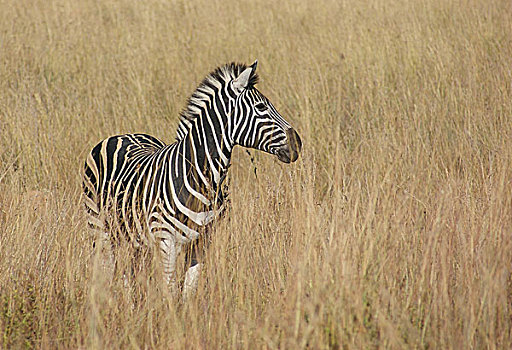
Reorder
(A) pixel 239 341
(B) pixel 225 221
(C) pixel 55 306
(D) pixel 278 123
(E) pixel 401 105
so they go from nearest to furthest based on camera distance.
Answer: (A) pixel 239 341 → (C) pixel 55 306 → (D) pixel 278 123 → (B) pixel 225 221 → (E) pixel 401 105

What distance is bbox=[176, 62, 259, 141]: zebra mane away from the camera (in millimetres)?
3258

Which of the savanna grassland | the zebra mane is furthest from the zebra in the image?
the savanna grassland

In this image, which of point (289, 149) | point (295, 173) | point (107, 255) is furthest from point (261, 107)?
point (107, 255)

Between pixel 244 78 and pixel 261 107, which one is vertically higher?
pixel 244 78

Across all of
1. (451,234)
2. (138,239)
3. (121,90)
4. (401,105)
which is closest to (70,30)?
(121,90)

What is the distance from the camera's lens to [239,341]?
7.84 ft

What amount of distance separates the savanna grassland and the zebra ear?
0.48 m

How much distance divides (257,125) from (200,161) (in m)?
0.36

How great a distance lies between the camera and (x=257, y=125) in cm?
315

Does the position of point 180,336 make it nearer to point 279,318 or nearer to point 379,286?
point 279,318

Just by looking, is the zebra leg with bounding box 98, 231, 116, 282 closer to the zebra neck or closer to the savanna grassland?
the savanna grassland

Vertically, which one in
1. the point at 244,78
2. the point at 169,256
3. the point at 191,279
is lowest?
the point at 191,279

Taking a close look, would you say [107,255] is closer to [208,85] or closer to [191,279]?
[191,279]

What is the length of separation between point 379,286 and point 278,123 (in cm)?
101
